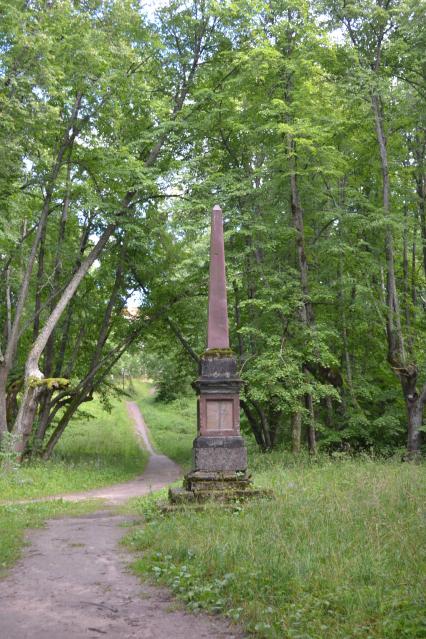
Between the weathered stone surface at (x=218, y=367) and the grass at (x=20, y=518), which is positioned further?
the weathered stone surface at (x=218, y=367)

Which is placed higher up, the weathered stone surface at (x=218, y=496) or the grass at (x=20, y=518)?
the weathered stone surface at (x=218, y=496)

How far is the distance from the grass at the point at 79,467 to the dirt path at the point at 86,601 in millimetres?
5872

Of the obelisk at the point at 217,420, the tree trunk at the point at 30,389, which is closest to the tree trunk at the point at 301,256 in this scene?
the obelisk at the point at 217,420

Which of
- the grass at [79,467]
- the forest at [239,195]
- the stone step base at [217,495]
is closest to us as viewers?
the stone step base at [217,495]

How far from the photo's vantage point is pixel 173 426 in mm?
36062

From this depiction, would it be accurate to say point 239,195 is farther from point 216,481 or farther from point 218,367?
point 216,481

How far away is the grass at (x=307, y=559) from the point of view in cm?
396

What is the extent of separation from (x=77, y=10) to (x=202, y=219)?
676cm

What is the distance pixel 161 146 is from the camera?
1755cm

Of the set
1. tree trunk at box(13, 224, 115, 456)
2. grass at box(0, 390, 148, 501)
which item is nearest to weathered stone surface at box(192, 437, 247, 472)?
grass at box(0, 390, 148, 501)

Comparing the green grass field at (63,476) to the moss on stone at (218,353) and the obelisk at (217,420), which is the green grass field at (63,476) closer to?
the obelisk at (217,420)

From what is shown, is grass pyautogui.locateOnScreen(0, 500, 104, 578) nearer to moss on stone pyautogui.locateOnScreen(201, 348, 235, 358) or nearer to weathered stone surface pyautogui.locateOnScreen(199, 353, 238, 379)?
weathered stone surface pyautogui.locateOnScreen(199, 353, 238, 379)

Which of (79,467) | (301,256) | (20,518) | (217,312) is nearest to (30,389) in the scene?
(79,467)

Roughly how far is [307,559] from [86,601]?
6.51ft
